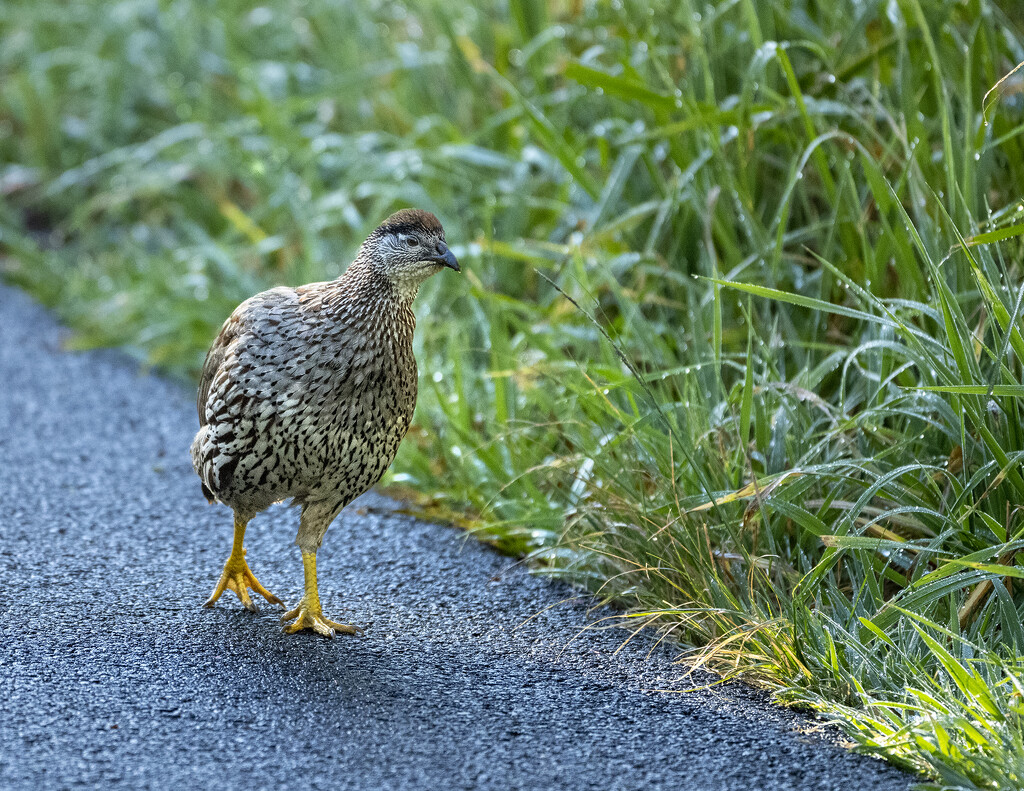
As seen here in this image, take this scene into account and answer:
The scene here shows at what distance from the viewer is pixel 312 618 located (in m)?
3.51

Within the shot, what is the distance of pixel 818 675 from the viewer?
9.98 feet

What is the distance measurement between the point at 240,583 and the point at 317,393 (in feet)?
2.40

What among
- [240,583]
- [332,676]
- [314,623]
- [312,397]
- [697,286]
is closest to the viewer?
[332,676]

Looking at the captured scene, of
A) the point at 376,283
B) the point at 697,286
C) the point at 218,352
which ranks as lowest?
the point at 697,286

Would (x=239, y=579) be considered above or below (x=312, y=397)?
below

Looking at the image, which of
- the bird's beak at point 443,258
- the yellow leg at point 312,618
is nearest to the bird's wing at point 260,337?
the bird's beak at point 443,258

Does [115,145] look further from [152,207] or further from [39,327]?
[39,327]

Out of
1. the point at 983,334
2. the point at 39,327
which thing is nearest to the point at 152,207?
the point at 39,327

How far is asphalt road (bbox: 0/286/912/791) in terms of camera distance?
273 cm

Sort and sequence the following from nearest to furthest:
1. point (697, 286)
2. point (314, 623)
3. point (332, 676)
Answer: point (332, 676)
point (314, 623)
point (697, 286)

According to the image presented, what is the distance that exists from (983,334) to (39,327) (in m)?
5.22

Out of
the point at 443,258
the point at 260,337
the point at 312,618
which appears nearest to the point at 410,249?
the point at 443,258

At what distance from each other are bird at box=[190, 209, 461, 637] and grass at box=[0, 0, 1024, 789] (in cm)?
54

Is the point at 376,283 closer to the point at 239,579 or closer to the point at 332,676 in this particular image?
the point at 239,579
